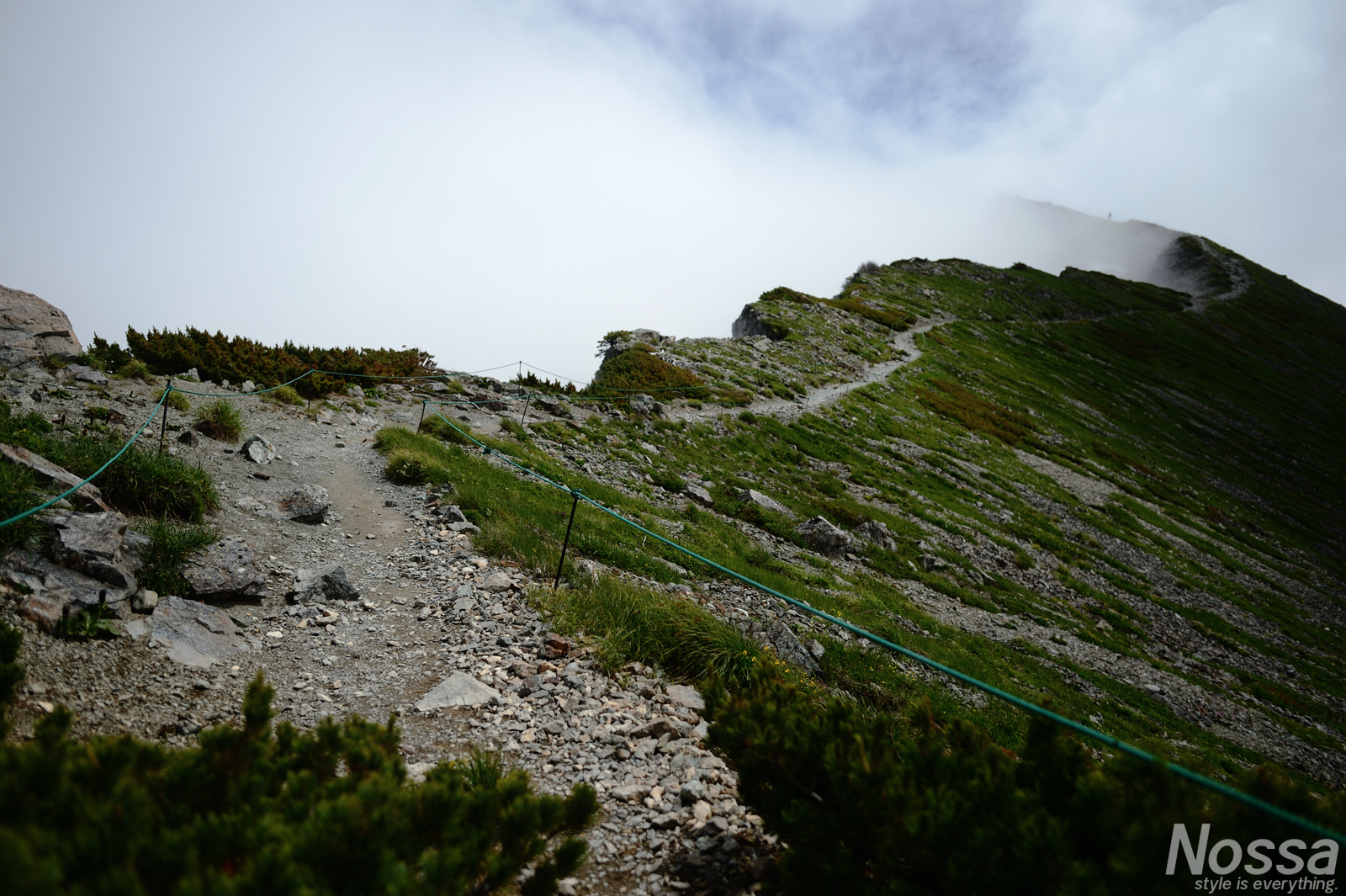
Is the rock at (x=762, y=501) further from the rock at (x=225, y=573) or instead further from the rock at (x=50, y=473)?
the rock at (x=50, y=473)

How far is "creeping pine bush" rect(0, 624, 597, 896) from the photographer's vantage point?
6.72 ft

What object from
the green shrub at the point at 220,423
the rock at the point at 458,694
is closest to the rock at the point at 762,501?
the rock at the point at 458,694

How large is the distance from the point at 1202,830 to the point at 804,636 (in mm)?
7711

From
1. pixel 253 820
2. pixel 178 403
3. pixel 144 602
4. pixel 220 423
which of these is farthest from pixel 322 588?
pixel 178 403

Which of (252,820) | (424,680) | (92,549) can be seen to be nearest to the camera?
(252,820)

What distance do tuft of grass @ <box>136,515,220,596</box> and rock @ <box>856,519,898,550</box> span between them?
57.6 ft

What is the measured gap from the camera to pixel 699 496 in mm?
18297

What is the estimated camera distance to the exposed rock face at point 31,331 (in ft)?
45.4

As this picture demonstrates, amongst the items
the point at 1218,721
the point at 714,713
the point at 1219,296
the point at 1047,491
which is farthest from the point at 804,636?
the point at 1219,296

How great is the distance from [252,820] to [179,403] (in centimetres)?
1576

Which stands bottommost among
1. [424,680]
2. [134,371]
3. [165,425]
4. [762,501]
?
[424,680]

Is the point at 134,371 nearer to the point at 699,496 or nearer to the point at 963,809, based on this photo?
the point at 699,496

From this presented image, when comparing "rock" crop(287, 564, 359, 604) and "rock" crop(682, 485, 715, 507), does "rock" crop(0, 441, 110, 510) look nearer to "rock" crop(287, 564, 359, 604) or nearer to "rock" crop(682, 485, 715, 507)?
"rock" crop(287, 564, 359, 604)

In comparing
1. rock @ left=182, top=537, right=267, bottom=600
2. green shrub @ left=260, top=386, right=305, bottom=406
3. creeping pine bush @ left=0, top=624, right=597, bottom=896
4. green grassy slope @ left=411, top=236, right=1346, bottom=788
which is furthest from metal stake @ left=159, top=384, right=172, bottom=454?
creeping pine bush @ left=0, top=624, right=597, bottom=896
